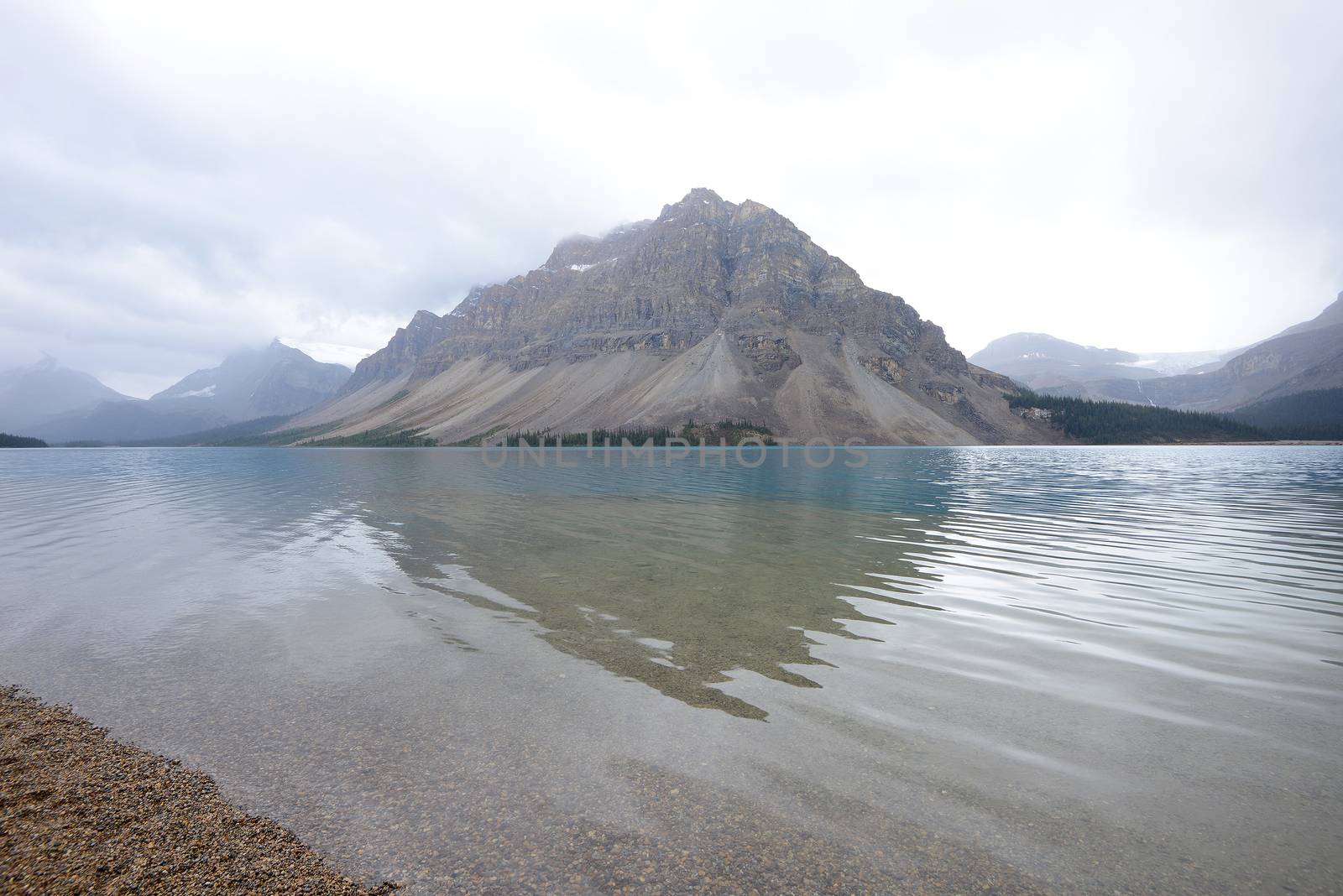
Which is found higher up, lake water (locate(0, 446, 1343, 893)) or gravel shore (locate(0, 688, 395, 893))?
gravel shore (locate(0, 688, 395, 893))

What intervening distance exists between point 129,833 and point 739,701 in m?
8.22

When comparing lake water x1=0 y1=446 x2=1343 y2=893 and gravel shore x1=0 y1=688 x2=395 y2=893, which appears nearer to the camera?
gravel shore x1=0 y1=688 x2=395 y2=893

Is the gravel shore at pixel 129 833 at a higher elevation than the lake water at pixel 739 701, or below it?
higher

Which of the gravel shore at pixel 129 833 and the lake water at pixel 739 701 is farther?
the lake water at pixel 739 701

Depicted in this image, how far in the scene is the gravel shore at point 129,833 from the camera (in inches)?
226

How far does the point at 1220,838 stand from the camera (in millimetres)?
6836

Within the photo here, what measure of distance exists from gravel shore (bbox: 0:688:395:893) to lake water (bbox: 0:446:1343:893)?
388mm

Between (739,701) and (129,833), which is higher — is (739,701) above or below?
below

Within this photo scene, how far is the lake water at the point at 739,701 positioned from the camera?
6.63 metres

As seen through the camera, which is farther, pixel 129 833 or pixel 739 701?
pixel 739 701

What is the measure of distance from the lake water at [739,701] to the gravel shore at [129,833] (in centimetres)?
39

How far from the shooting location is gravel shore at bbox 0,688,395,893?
5.75 m

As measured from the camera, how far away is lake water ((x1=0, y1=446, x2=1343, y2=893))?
261 inches

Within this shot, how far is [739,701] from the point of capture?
419 inches
